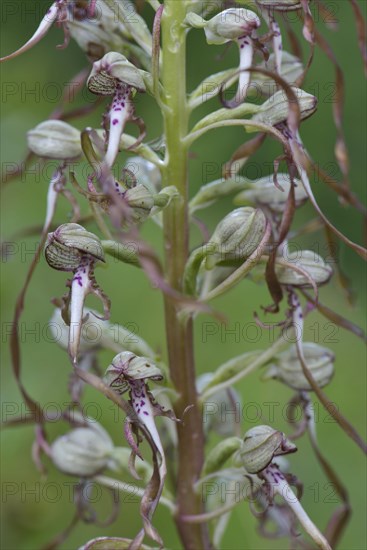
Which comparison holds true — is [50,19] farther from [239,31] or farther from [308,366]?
[308,366]

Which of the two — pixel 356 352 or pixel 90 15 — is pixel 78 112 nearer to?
pixel 90 15

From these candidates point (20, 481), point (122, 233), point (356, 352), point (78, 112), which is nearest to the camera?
point (122, 233)

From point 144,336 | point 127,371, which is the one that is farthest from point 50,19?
point 144,336

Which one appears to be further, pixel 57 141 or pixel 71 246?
pixel 57 141

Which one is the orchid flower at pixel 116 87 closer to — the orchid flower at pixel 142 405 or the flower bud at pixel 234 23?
the flower bud at pixel 234 23

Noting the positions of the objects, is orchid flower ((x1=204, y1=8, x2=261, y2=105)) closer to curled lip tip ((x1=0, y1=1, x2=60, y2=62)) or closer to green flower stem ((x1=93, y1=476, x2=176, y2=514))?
curled lip tip ((x1=0, y1=1, x2=60, y2=62))

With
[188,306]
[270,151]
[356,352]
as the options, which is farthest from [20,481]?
[270,151]
